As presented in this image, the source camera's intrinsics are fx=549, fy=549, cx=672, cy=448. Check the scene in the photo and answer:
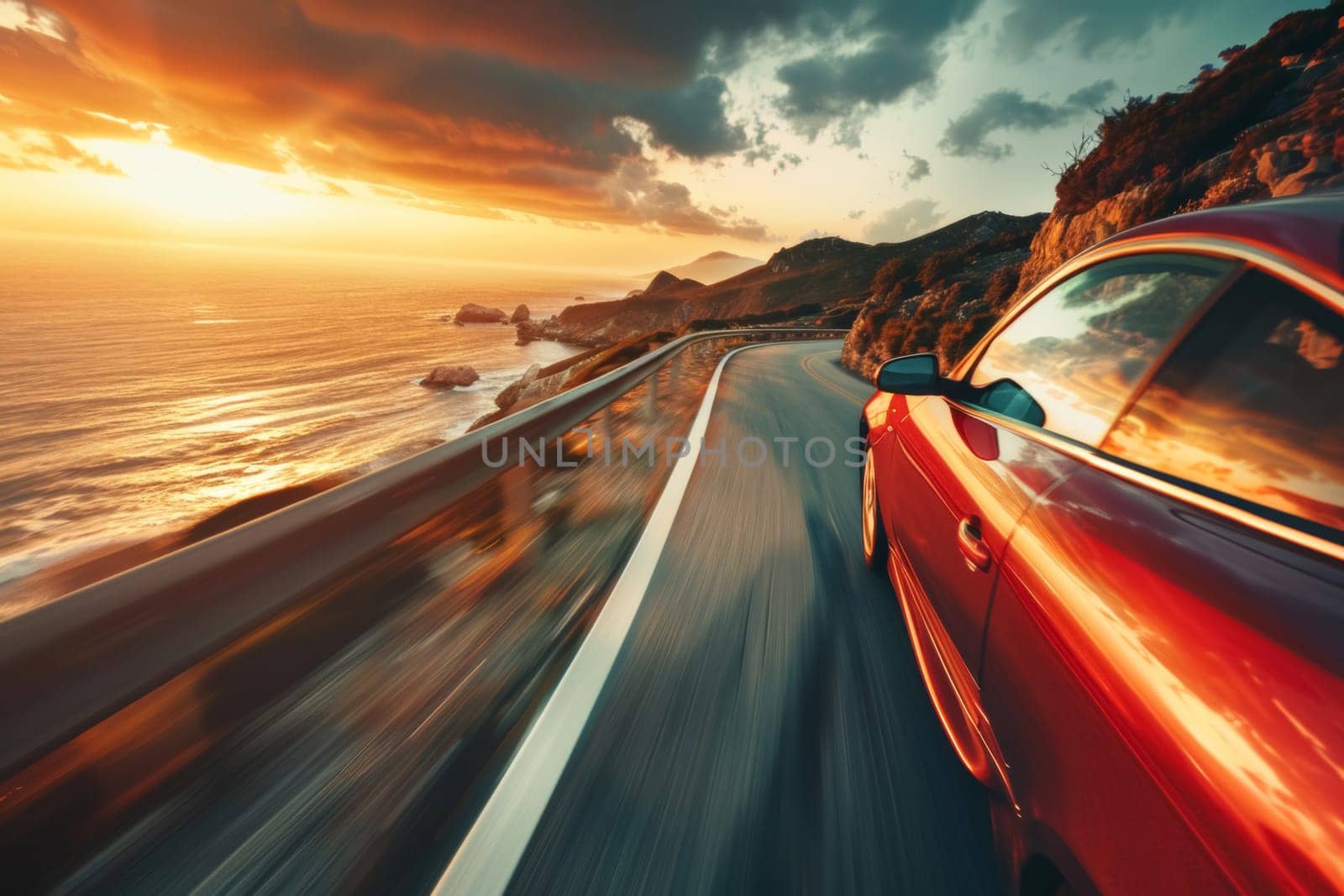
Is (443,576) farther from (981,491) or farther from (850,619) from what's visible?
(981,491)

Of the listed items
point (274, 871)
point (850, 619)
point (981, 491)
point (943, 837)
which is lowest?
point (850, 619)

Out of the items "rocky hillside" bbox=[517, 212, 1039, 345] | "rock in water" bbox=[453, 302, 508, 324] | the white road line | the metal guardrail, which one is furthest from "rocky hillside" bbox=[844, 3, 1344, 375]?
"rock in water" bbox=[453, 302, 508, 324]

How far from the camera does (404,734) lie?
5.86ft

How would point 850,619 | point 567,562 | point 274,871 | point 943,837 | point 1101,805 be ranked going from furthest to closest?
point 567,562 → point 850,619 → point 943,837 → point 274,871 → point 1101,805

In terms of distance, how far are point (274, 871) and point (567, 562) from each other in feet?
5.99

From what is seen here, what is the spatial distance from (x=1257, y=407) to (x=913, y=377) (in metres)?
1.30

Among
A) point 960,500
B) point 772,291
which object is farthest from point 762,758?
point 772,291

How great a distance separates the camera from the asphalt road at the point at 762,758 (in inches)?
56.7

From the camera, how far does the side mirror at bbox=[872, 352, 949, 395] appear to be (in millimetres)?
2410

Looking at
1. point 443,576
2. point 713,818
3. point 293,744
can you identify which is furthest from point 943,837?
point 443,576

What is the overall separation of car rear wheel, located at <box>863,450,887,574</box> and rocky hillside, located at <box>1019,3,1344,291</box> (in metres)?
8.56

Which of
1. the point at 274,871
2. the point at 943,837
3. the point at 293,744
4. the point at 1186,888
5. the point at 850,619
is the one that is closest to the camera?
the point at 1186,888

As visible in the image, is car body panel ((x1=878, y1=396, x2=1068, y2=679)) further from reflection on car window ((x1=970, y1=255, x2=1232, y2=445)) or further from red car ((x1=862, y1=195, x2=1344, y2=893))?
reflection on car window ((x1=970, y1=255, x2=1232, y2=445))

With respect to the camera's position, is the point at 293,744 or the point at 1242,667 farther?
the point at 293,744
